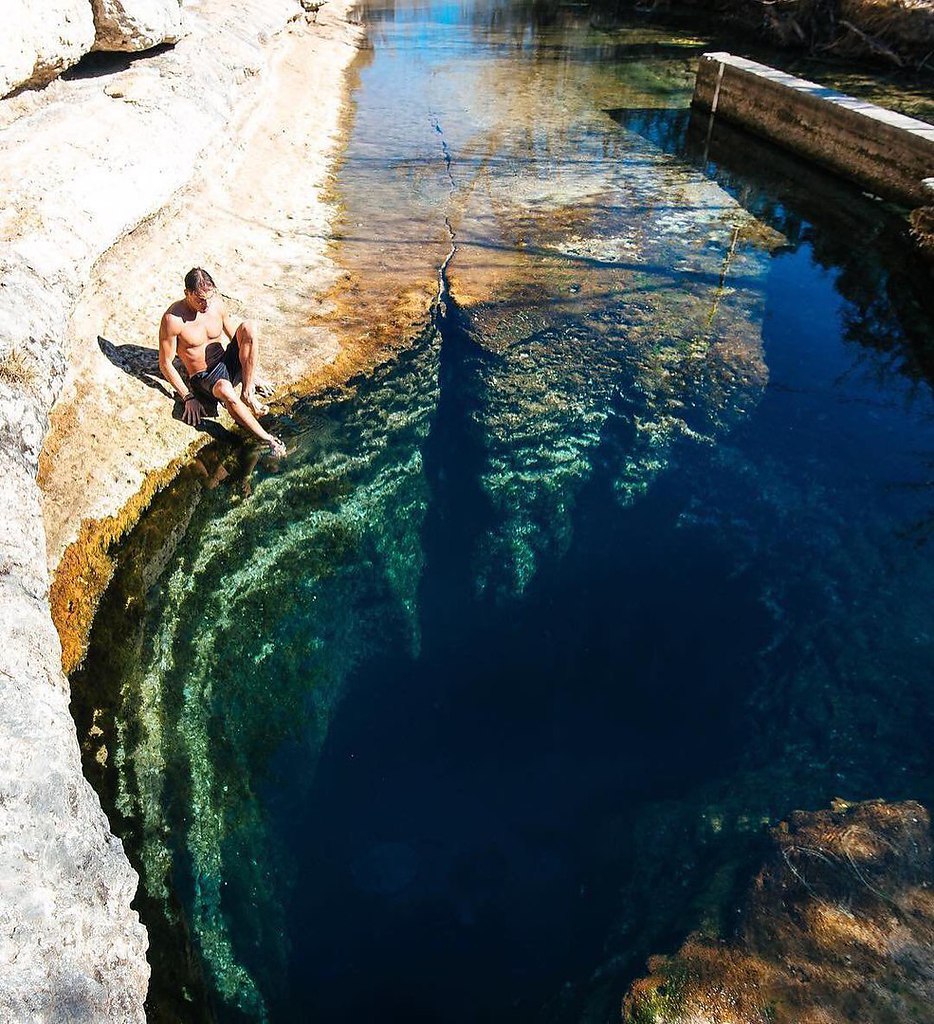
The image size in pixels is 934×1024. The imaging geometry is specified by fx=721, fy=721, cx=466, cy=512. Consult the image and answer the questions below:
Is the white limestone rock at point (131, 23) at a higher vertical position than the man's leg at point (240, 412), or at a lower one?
higher

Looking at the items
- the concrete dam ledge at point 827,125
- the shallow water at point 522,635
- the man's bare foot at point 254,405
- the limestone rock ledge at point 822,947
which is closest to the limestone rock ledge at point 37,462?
the man's bare foot at point 254,405

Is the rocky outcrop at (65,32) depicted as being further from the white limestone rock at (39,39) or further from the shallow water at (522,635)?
the shallow water at (522,635)

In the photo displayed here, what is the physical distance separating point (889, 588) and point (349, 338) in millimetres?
4563

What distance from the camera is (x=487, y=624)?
4.38 m

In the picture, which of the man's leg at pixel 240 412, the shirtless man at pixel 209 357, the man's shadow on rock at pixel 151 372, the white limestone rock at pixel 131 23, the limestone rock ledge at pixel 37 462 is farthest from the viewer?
the white limestone rock at pixel 131 23

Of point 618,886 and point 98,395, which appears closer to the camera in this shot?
point 618,886

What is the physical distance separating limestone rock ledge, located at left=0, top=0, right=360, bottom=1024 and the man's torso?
0.62 metres

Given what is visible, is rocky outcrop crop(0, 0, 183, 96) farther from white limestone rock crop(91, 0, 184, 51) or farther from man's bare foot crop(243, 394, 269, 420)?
man's bare foot crop(243, 394, 269, 420)

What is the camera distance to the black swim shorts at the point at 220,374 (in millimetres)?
5121

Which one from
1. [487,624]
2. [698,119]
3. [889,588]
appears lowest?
[487,624]

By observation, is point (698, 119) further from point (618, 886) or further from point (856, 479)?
point (618, 886)

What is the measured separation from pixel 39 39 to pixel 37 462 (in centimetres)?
347

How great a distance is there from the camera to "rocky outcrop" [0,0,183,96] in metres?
4.99

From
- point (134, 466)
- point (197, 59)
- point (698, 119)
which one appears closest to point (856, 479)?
point (134, 466)
